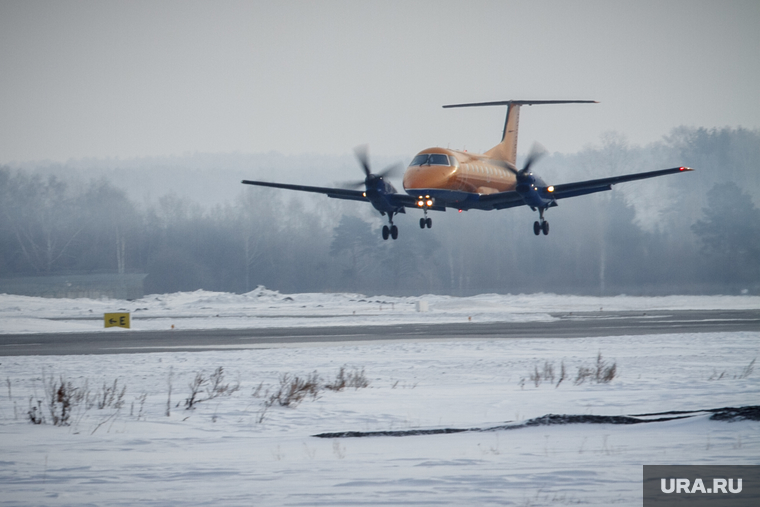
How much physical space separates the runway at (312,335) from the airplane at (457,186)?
6023 mm

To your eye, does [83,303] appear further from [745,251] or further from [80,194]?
[745,251]

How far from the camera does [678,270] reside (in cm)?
9769

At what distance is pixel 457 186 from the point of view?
124ft

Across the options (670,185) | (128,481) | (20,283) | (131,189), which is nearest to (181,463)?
(128,481)

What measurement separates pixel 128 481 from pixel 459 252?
104165mm

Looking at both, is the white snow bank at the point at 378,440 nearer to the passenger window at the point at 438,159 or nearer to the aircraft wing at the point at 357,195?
the passenger window at the point at 438,159

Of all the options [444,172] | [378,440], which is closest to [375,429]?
[378,440]

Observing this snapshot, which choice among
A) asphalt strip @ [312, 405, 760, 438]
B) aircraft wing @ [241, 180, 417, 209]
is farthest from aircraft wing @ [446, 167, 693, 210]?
asphalt strip @ [312, 405, 760, 438]

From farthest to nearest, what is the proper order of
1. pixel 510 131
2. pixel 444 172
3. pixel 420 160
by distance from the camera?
pixel 510 131 → pixel 420 160 → pixel 444 172

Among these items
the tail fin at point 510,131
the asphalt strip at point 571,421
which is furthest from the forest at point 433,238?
the asphalt strip at point 571,421

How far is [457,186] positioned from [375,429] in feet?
87.7

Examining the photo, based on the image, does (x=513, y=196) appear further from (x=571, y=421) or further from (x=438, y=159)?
(x=571, y=421)

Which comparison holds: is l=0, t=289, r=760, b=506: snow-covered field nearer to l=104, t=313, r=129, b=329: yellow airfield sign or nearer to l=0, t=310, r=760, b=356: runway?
l=0, t=310, r=760, b=356: runway

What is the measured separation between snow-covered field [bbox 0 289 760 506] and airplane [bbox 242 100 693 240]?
44.4ft
